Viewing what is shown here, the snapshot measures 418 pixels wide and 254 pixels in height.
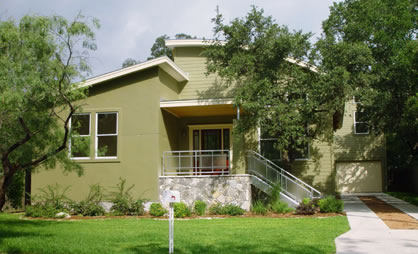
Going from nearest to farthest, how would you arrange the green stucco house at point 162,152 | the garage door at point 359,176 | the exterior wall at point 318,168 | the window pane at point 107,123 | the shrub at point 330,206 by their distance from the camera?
the shrub at point 330,206 < the green stucco house at point 162,152 < the window pane at point 107,123 < the exterior wall at point 318,168 < the garage door at point 359,176

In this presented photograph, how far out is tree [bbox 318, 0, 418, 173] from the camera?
13609mm

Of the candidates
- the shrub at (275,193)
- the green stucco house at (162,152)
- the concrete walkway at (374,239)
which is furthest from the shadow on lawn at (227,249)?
the green stucco house at (162,152)

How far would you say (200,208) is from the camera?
13.9m

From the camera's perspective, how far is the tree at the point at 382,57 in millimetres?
13609

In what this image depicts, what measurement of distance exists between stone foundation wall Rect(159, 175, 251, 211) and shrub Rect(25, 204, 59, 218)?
3.68 m

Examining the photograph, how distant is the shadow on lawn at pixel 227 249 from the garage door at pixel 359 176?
62.0 feet

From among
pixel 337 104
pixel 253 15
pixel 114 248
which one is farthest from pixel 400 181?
pixel 114 248

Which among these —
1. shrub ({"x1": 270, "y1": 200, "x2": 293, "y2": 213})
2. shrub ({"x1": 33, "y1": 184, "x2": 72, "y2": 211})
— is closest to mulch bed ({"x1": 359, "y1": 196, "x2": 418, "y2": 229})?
shrub ({"x1": 270, "y1": 200, "x2": 293, "y2": 213})

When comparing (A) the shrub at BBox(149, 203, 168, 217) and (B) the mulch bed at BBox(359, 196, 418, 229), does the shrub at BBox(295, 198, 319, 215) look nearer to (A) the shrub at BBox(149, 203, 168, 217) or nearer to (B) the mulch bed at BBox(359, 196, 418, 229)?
(B) the mulch bed at BBox(359, 196, 418, 229)

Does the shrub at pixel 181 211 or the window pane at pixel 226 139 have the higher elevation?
the window pane at pixel 226 139

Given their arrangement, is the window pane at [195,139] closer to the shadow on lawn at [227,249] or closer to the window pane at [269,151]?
the window pane at [269,151]

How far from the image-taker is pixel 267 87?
44.7 ft

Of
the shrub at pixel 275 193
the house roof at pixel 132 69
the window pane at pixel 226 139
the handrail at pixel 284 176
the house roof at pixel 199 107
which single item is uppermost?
the house roof at pixel 132 69

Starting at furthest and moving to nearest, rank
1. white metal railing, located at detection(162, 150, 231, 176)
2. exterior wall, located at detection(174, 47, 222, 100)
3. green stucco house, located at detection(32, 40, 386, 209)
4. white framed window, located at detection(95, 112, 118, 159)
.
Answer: exterior wall, located at detection(174, 47, 222, 100) → white framed window, located at detection(95, 112, 118, 159) → white metal railing, located at detection(162, 150, 231, 176) → green stucco house, located at detection(32, 40, 386, 209)
